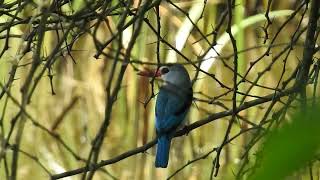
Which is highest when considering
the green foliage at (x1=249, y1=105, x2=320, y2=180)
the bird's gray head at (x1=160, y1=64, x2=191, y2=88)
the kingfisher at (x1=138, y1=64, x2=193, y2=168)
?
the bird's gray head at (x1=160, y1=64, x2=191, y2=88)

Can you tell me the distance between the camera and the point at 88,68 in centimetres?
396

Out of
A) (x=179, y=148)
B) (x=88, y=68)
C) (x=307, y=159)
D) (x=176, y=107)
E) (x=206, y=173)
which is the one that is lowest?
(x=307, y=159)

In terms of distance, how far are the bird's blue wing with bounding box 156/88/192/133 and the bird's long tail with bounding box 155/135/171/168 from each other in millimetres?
36

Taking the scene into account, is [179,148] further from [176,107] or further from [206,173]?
[176,107]

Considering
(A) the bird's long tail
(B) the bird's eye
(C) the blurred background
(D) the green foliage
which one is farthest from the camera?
(C) the blurred background

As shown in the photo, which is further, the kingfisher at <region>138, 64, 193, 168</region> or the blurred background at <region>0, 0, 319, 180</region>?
the blurred background at <region>0, 0, 319, 180</region>

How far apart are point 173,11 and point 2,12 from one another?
2.13m

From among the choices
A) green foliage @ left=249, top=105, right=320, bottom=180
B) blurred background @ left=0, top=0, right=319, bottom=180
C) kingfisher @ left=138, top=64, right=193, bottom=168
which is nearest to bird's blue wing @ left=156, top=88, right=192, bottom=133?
kingfisher @ left=138, top=64, right=193, bottom=168

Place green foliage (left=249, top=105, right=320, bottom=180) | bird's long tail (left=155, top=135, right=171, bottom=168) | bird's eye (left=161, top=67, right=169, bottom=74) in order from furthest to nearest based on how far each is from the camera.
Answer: bird's eye (left=161, top=67, right=169, bottom=74), bird's long tail (left=155, top=135, right=171, bottom=168), green foliage (left=249, top=105, right=320, bottom=180)

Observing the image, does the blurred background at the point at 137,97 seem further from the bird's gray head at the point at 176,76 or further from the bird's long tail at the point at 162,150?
the bird's long tail at the point at 162,150

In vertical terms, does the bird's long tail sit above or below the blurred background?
below

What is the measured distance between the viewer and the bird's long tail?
83.6 inches

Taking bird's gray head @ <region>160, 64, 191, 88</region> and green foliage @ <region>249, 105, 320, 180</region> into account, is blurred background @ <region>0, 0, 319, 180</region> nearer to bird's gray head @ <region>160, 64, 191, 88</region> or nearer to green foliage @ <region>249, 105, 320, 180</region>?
bird's gray head @ <region>160, 64, 191, 88</region>

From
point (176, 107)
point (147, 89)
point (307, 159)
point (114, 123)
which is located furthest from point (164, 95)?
point (307, 159)
